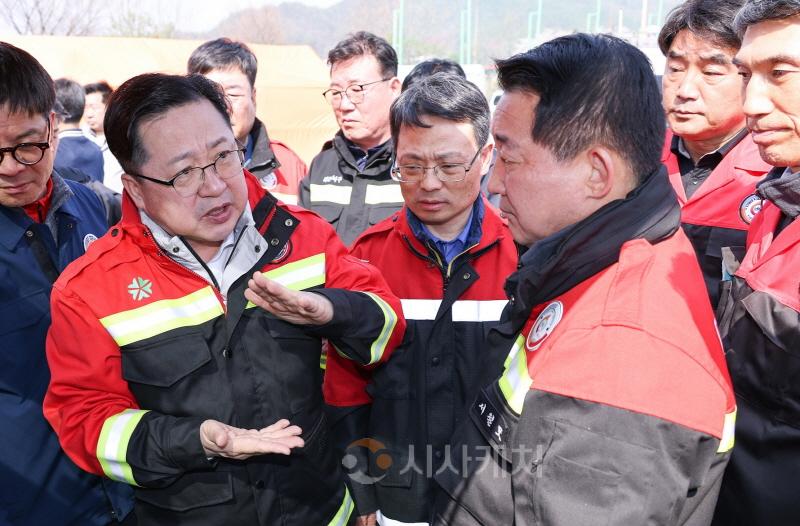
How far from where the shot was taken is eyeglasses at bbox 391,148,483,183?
8.46 ft

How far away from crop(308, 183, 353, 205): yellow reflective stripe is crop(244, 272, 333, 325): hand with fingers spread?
2.04 m

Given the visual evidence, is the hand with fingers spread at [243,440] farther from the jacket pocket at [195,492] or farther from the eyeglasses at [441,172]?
the eyeglasses at [441,172]

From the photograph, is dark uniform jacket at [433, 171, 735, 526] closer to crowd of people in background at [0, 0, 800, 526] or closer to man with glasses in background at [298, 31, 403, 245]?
crowd of people in background at [0, 0, 800, 526]

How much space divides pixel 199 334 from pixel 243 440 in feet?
1.15

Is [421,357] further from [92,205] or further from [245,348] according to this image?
[92,205]

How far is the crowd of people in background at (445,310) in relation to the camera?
4.17 ft

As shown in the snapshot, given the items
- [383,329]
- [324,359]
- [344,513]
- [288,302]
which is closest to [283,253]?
[288,302]

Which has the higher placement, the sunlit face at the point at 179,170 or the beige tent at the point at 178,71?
the sunlit face at the point at 179,170

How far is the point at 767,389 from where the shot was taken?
1.71 metres

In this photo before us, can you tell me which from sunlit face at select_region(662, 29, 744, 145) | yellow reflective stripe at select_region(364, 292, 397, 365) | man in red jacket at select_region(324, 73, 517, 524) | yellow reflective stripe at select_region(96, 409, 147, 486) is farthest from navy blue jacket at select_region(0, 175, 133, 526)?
sunlit face at select_region(662, 29, 744, 145)

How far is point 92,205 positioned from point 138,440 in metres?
1.35

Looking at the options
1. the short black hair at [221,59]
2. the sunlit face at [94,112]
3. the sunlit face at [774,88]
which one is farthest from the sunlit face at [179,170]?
the sunlit face at [94,112]

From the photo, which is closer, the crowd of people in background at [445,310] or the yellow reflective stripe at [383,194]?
the crowd of people in background at [445,310]

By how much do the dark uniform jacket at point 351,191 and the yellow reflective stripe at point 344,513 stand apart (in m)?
1.80
